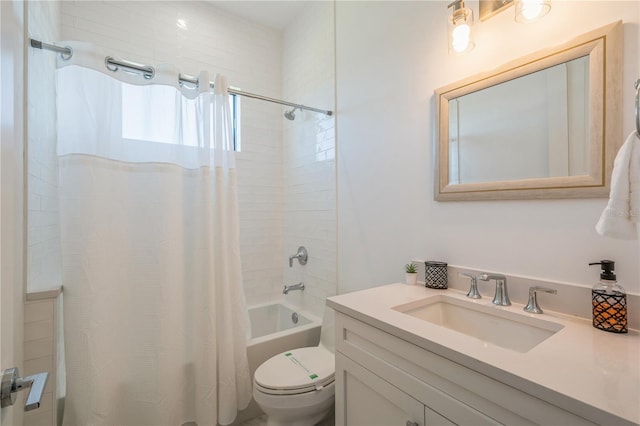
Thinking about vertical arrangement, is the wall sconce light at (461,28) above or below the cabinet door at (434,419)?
above

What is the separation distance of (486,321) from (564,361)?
399 mm

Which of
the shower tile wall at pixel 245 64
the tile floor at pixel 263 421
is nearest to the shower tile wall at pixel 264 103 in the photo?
the shower tile wall at pixel 245 64

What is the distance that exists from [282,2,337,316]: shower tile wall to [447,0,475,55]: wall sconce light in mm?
960

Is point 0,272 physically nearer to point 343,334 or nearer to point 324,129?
point 343,334

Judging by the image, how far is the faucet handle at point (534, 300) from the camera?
96cm

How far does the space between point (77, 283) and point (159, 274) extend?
32 centimetres

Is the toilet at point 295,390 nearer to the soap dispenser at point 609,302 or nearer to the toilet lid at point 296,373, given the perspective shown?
the toilet lid at point 296,373

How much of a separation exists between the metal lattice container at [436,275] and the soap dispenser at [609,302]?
1.62 feet

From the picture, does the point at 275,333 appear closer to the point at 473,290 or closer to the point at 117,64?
the point at 473,290

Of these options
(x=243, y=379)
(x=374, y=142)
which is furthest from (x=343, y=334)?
(x=374, y=142)

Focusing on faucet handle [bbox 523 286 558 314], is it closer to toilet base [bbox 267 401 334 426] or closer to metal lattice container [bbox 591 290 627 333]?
metal lattice container [bbox 591 290 627 333]

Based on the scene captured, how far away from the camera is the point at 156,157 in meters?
1.46

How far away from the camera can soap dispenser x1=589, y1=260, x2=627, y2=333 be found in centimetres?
78

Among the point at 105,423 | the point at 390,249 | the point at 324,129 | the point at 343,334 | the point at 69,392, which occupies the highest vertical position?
the point at 324,129
